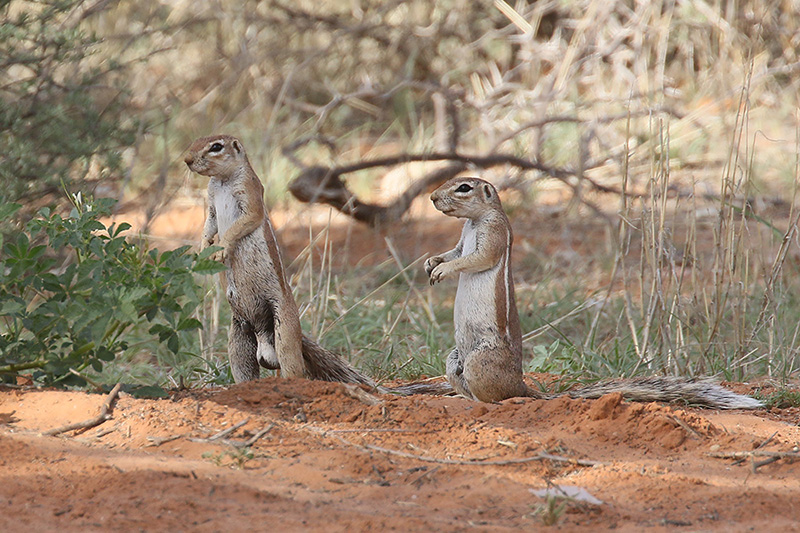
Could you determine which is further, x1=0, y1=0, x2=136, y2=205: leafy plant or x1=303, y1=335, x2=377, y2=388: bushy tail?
x1=0, y1=0, x2=136, y2=205: leafy plant

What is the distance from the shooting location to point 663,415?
369 centimetres

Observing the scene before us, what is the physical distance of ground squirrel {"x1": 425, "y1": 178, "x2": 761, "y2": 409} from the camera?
419 centimetres

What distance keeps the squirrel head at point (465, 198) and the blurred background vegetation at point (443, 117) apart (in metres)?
1.14

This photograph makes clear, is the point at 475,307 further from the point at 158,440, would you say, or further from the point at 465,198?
the point at 158,440

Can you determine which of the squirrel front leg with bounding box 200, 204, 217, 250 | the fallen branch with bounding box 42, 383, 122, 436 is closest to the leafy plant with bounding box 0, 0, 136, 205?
the squirrel front leg with bounding box 200, 204, 217, 250

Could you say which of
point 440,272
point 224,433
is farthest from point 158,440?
point 440,272

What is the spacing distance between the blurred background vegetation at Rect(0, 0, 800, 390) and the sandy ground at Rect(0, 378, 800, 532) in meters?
1.38

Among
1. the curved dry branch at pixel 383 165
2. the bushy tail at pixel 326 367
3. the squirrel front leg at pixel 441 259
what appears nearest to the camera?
the bushy tail at pixel 326 367

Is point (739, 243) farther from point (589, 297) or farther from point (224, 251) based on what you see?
point (224, 251)

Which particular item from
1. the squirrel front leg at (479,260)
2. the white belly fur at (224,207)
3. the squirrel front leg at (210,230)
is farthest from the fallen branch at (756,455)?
the squirrel front leg at (210,230)

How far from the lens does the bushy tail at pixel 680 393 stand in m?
4.20

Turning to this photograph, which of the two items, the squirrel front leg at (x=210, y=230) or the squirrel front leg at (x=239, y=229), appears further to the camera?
the squirrel front leg at (x=210, y=230)

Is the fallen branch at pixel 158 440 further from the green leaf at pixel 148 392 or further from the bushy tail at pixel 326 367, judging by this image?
the bushy tail at pixel 326 367

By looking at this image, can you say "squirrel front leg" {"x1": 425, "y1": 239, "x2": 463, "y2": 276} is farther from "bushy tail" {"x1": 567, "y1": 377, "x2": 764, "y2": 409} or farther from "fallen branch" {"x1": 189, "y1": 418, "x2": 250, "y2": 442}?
"fallen branch" {"x1": 189, "y1": 418, "x2": 250, "y2": 442}
